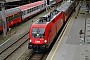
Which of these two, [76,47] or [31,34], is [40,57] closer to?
[31,34]

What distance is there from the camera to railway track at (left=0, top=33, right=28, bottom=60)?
19253mm

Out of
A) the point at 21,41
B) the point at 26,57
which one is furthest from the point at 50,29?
the point at 21,41

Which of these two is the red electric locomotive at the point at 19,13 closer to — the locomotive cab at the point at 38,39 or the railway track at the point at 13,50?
the railway track at the point at 13,50

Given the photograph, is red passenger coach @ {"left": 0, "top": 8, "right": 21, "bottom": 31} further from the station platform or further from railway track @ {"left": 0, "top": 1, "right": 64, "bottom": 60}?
the station platform

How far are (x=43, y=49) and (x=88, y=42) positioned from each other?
207 inches

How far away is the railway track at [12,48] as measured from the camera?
1925 cm

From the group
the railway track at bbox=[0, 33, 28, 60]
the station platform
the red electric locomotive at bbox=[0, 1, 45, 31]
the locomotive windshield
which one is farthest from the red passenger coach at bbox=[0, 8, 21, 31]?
the locomotive windshield

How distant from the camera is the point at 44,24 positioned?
60.5 feet

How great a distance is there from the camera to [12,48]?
21281 millimetres

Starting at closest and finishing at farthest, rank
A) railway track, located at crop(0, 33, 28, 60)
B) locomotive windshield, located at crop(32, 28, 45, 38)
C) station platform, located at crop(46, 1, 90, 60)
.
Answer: station platform, located at crop(46, 1, 90, 60)
locomotive windshield, located at crop(32, 28, 45, 38)
railway track, located at crop(0, 33, 28, 60)

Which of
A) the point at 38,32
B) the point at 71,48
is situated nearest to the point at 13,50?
the point at 38,32

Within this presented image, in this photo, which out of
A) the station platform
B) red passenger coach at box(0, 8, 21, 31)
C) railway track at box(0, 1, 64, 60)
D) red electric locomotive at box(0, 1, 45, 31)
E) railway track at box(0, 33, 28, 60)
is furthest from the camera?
red electric locomotive at box(0, 1, 45, 31)

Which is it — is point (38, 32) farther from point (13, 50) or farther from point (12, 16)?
point (12, 16)

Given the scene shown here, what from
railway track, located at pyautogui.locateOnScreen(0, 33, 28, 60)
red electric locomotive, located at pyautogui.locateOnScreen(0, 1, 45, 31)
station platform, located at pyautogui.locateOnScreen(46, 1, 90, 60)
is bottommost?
railway track, located at pyautogui.locateOnScreen(0, 33, 28, 60)
